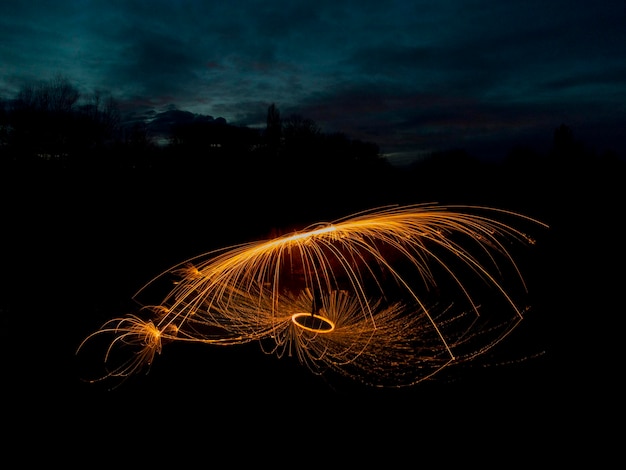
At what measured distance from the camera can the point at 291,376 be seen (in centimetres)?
392

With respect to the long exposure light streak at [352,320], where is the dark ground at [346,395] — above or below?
below

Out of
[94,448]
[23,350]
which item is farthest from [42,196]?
[94,448]

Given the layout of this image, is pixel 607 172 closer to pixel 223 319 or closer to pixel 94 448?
pixel 223 319

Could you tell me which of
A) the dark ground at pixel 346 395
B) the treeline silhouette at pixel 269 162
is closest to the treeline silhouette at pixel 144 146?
the treeline silhouette at pixel 269 162

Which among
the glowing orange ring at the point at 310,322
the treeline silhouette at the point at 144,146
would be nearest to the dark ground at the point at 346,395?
the glowing orange ring at the point at 310,322

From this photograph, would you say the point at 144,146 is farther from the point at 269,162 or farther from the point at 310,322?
the point at 310,322

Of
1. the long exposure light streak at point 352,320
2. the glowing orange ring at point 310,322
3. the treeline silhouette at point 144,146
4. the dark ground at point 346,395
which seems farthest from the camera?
the treeline silhouette at point 144,146

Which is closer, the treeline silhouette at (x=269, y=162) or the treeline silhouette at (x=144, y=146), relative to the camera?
the treeline silhouette at (x=269, y=162)

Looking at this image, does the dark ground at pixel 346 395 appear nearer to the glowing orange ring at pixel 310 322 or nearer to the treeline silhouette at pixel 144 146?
the glowing orange ring at pixel 310 322

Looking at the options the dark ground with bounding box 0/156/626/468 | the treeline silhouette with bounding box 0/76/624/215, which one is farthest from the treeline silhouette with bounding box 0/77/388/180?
the dark ground with bounding box 0/156/626/468

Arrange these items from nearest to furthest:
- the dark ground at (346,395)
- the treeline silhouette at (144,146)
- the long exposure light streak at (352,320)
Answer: the dark ground at (346,395), the long exposure light streak at (352,320), the treeline silhouette at (144,146)

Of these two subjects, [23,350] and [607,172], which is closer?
[23,350]

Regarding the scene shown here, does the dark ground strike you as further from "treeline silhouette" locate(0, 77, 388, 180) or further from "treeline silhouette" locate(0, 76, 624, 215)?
"treeline silhouette" locate(0, 77, 388, 180)

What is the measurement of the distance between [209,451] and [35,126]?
21.2 metres
